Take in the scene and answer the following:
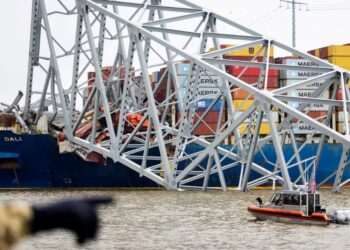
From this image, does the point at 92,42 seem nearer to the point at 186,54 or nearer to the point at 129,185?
the point at 186,54

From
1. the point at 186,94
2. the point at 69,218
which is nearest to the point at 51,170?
the point at 186,94

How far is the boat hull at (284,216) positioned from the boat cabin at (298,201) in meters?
0.35

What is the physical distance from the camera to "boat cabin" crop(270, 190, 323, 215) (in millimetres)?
31438

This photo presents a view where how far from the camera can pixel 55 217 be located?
5.57 feet

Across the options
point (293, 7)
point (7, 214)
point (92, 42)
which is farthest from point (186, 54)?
point (293, 7)

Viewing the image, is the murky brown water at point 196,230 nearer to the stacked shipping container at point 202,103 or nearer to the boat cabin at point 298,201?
the boat cabin at point 298,201

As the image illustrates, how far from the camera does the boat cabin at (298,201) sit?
103ft

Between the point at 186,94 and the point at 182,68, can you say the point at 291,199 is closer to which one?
the point at 186,94

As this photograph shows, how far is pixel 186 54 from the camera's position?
4197cm

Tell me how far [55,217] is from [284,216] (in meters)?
30.2

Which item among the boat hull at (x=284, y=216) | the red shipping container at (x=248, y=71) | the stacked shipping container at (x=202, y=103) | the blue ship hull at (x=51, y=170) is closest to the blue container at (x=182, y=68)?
the stacked shipping container at (x=202, y=103)

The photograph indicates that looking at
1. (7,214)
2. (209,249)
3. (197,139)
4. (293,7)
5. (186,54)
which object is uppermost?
(293,7)

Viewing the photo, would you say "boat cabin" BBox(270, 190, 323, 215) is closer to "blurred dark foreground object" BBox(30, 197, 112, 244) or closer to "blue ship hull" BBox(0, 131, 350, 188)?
"blue ship hull" BBox(0, 131, 350, 188)

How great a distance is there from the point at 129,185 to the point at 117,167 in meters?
1.37
